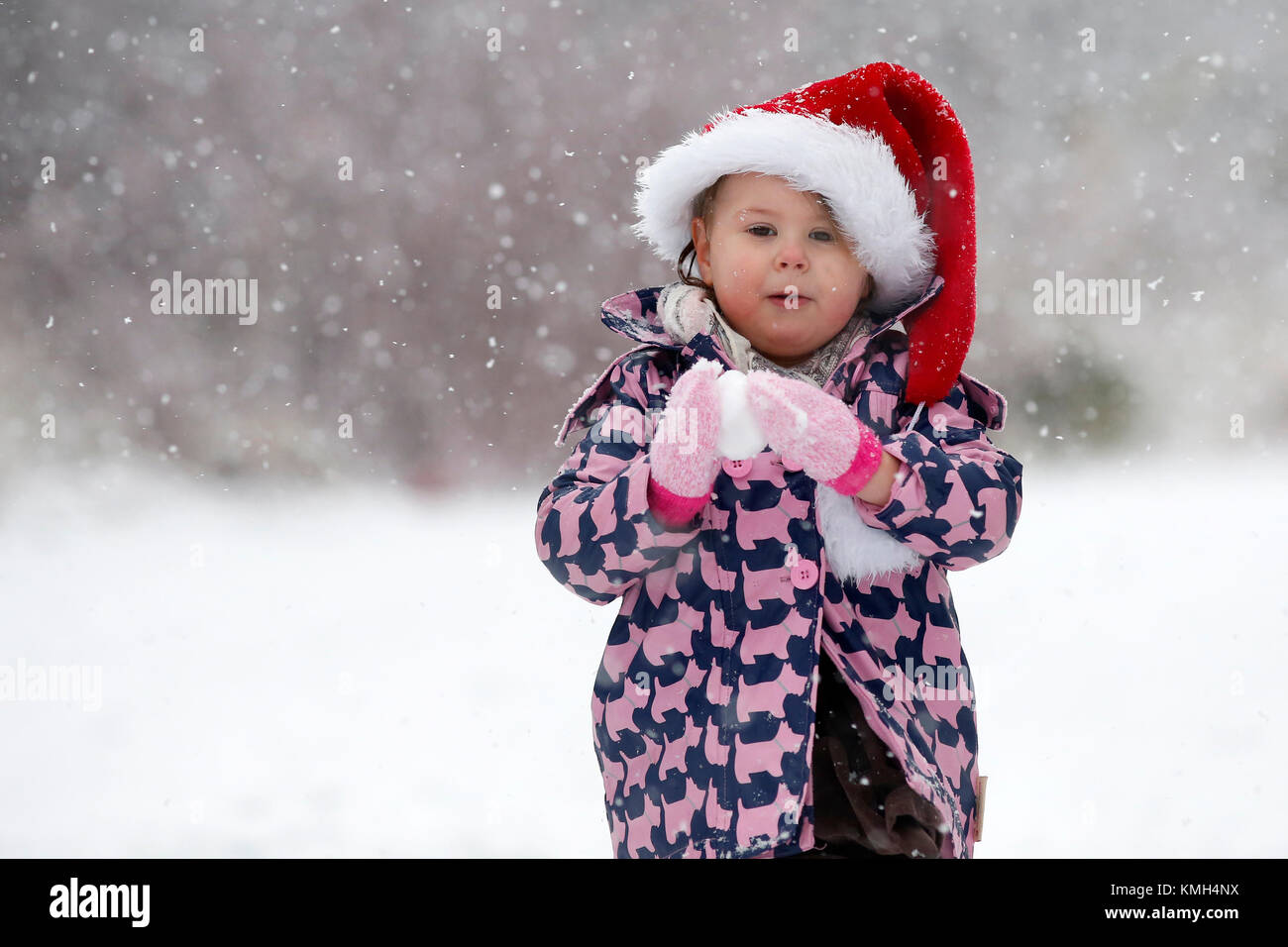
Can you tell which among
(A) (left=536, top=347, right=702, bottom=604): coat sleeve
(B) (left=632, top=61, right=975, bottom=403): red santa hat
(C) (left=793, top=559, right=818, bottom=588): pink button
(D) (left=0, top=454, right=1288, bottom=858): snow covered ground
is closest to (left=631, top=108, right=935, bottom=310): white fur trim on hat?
(B) (left=632, top=61, right=975, bottom=403): red santa hat

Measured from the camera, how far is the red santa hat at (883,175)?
1.06m

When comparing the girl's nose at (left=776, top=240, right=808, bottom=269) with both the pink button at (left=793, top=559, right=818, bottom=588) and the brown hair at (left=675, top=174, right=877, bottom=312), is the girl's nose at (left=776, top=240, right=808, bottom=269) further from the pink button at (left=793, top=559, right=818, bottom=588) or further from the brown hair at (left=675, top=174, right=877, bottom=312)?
the pink button at (left=793, top=559, right=818, bottom=588)

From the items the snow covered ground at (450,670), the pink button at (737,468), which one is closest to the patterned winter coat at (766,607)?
the pink button at (737,468)

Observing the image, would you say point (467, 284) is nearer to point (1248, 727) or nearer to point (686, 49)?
point (686, 49)

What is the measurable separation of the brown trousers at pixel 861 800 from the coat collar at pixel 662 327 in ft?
1.00

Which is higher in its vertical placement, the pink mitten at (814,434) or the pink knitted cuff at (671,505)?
the pink mitten at (814,434)

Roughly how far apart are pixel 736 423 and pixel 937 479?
0.60 ft

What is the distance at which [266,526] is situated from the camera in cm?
295

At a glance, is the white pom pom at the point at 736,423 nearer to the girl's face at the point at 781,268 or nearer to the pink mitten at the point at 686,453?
the pink mitten at the point at 686,453

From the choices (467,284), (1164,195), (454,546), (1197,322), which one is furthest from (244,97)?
(1197,322)

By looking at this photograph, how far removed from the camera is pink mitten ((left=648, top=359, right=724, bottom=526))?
3.01 feet

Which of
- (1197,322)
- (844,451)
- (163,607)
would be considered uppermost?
(1197,322)

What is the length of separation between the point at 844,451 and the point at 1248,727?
4.30ft

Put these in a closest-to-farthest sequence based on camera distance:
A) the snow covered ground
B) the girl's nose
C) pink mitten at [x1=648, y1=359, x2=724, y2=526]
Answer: pink mitten at [x1=648, y1=359, x2=724, y2=526], the girl's nose, the snow covered ground
